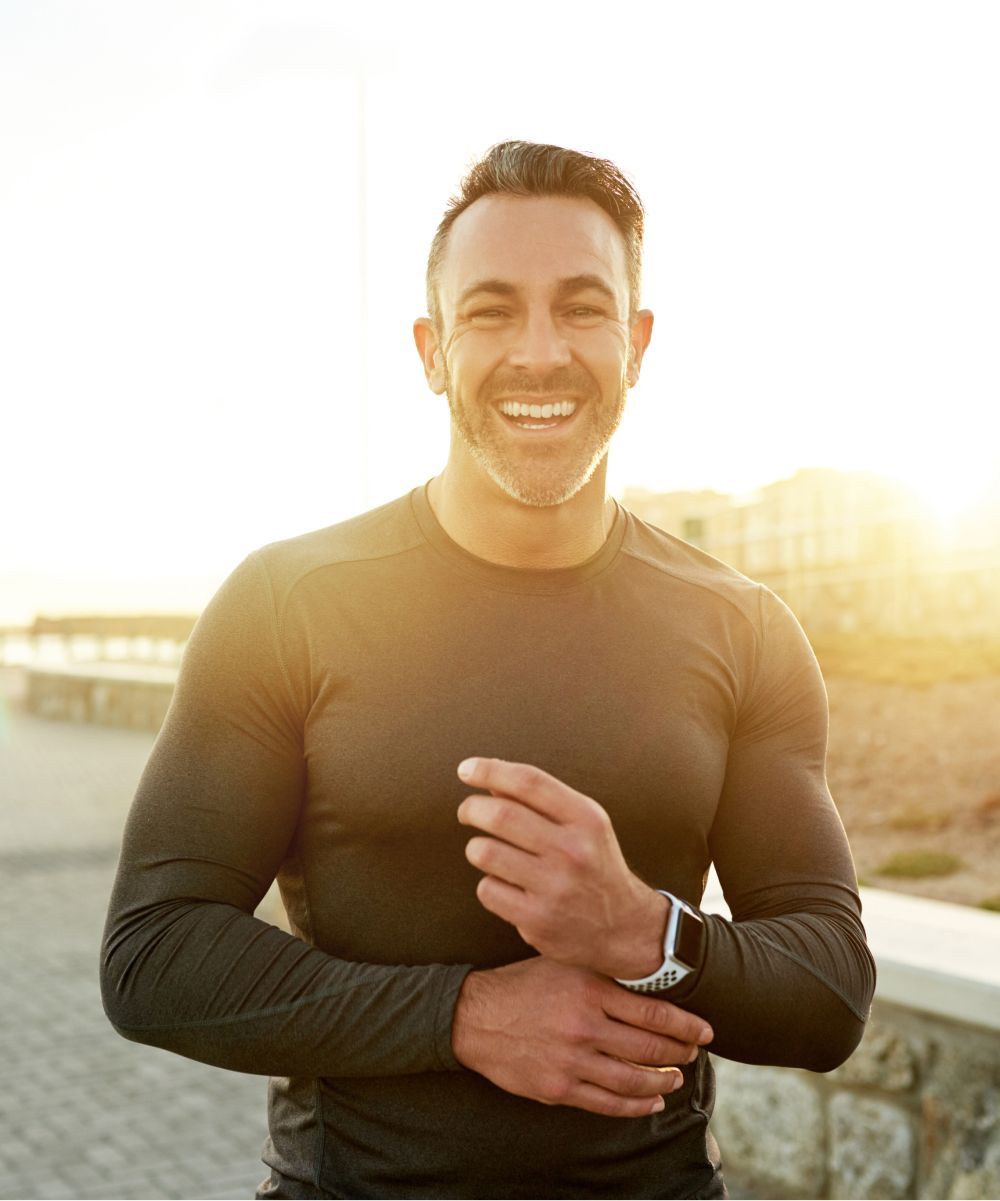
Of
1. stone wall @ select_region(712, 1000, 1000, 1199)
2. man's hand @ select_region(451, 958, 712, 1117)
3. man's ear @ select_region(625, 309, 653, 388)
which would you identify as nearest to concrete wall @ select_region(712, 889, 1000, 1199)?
stone wall @ select_region(712, 1000, 1000, 1199)

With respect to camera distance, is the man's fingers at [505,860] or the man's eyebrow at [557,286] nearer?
the man's fingers at [505,860]

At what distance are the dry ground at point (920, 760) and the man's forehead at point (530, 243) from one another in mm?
4839

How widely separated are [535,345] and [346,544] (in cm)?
47

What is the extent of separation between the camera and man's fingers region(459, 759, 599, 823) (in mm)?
1753

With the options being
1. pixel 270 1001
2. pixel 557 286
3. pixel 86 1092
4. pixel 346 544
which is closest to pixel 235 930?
pixel 270 1001

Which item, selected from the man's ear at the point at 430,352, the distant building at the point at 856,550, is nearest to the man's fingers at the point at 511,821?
the man's ear at the point at 430,352

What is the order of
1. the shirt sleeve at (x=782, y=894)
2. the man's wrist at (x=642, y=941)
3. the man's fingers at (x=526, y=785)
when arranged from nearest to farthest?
the man's fingers at (x=526, y=785) → the man's wrist at (x=642, y=941) → the shirt sleeve at (x=782, y=894)

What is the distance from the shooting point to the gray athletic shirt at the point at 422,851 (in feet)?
6.33

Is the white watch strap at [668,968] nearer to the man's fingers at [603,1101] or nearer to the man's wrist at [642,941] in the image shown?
the man's wrist at [642,941]

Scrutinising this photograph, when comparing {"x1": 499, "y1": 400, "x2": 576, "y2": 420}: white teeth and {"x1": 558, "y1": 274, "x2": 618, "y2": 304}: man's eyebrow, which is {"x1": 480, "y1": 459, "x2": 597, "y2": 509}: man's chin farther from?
{"x1": 558, "y1": 274, "x2": 618, "y2": 304}: man's eyebrow

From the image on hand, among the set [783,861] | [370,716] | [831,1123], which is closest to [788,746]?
[783,861]

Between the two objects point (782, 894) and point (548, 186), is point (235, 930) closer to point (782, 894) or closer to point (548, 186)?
point (782, 894)

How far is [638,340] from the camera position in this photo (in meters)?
2.43

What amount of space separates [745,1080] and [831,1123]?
358mm
